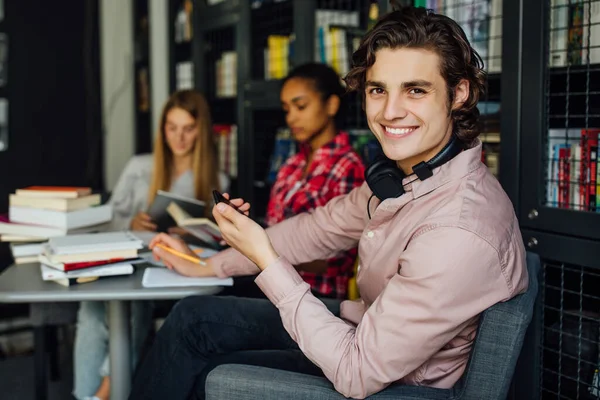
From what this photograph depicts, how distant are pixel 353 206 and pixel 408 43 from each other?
548mm

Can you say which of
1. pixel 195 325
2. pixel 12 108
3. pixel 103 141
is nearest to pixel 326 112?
pixel 195 325

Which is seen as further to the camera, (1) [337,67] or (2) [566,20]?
(1) [337,67]

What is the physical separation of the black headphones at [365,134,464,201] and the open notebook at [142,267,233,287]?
1.85 ft

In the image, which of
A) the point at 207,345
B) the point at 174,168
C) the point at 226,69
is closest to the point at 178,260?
the point at 207,345

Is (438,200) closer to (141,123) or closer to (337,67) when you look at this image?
(337,67)

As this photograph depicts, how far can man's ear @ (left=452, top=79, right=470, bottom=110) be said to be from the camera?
1483 millimetres

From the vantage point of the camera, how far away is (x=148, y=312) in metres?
2.75

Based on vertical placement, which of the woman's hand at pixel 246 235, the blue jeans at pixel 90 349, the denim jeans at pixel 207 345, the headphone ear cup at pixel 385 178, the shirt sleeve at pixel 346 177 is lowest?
the blue jeans at pixel 90 349

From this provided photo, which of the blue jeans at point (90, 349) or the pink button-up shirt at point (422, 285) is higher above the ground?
the pink button-up shirt at point (422, 285)

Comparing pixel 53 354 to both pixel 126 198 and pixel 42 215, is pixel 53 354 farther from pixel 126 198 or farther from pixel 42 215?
pixel 42 215

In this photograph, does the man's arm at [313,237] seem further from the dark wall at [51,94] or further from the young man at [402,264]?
the dark wall at [51,94]

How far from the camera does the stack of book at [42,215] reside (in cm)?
223

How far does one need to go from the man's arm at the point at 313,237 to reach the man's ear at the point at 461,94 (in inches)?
Answer: 16.9

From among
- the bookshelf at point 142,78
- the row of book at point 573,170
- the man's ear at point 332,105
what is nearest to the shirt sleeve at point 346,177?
the man's ear at point 332,105
